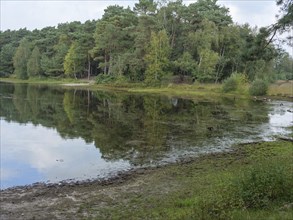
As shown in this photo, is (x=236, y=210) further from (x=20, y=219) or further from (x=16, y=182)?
(x=16, y=182)

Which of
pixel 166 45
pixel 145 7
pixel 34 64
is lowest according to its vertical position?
pixel 34 64

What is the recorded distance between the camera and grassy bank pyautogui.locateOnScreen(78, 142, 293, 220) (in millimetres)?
8461

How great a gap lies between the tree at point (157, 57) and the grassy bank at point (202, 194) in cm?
5672

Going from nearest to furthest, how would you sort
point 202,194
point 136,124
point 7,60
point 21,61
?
point 202,194
point 136,124
point 21,61
point 7,60

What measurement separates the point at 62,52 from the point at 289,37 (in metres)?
86.1

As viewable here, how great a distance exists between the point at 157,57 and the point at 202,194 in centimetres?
6234

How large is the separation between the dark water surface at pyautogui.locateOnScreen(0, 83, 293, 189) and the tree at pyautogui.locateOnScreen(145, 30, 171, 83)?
34369 millimetres

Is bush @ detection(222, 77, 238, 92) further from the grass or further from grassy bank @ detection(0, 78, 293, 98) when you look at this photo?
the grass

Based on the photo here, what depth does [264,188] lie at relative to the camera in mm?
9031

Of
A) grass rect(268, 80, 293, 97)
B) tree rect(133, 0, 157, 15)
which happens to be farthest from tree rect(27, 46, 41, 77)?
grass rect(268, 80, 293, 97)

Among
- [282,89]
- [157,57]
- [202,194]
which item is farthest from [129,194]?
A: [157,57]

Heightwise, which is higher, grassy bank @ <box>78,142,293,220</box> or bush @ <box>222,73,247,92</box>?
bush @ <box>222,73,247,92</box>

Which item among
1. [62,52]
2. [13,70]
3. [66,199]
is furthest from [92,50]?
[66,199]

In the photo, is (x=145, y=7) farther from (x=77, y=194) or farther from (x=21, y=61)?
(x=77, y=194)
